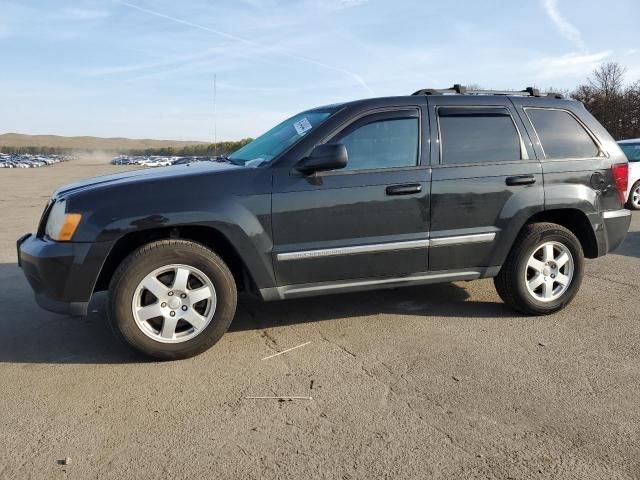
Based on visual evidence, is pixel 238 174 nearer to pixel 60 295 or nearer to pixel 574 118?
pixel 60 295

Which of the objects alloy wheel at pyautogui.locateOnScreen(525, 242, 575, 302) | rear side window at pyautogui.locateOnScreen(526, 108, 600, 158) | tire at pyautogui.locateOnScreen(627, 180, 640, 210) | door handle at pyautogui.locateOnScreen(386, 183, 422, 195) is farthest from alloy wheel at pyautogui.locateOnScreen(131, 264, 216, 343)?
tire at pyautogui.locateOnScreen(627, 180, 640, 210)

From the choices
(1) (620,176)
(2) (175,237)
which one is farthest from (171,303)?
(1) (620,176)

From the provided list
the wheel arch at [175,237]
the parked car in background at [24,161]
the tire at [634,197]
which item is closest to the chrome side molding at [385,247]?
the wheel arch at [175,237]

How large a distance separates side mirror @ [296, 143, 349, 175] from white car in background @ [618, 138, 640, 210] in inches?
389

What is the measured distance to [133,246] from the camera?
3672 mm

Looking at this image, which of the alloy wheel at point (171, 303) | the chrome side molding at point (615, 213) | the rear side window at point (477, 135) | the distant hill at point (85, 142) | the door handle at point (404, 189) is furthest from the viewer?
the distant hill at point (85, 142)

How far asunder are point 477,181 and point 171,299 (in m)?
2.46

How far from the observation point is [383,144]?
395 cm

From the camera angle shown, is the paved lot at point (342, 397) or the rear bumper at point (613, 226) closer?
the paved lot at point (342, 397)

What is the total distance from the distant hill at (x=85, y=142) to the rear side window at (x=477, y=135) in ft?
545

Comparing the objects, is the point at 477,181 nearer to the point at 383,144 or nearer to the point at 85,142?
the point at 383,144

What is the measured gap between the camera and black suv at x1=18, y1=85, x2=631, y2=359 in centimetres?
344

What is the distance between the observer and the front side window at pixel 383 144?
3.87m

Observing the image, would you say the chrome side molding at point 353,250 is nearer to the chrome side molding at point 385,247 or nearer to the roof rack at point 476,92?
the chrome side molding at point 385,247
